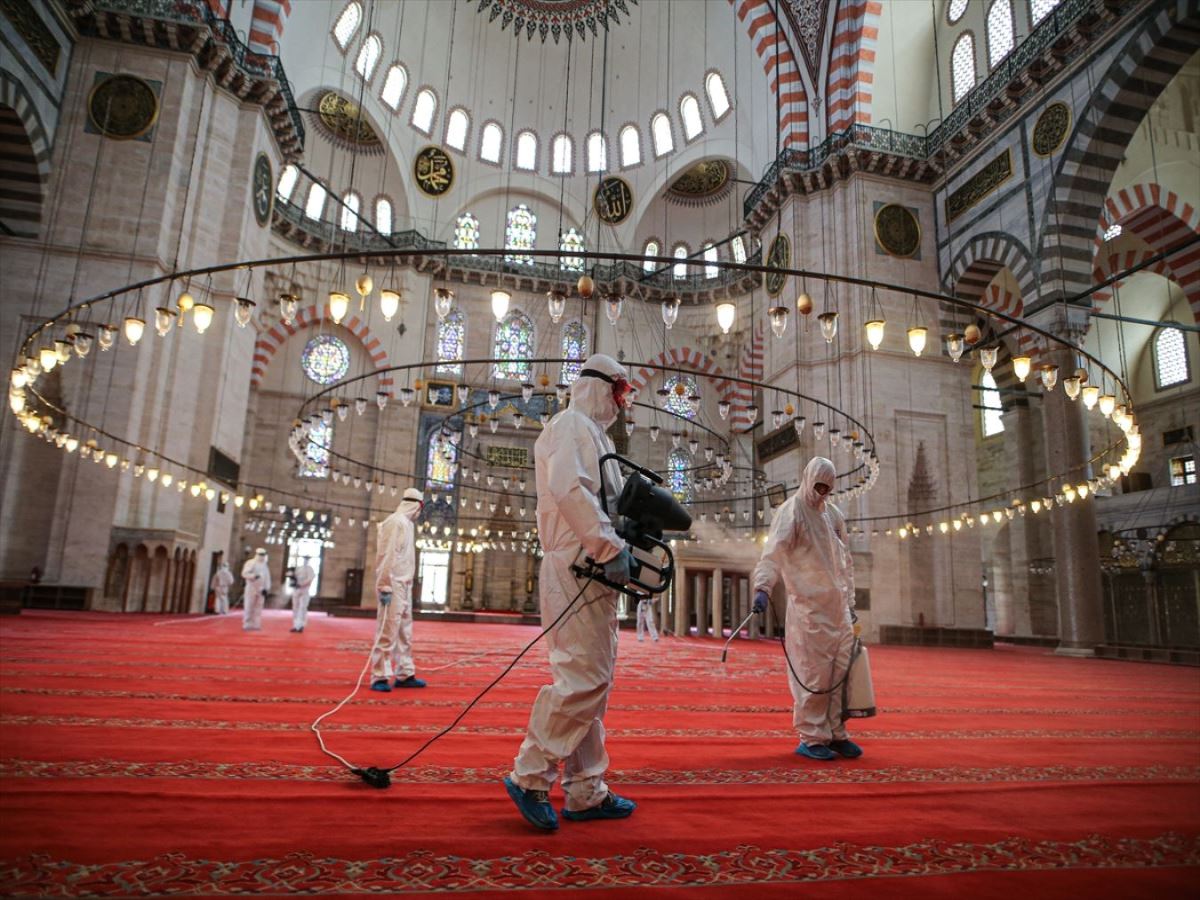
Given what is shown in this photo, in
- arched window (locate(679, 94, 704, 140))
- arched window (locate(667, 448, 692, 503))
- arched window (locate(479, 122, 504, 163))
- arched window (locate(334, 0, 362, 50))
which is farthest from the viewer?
arched window (locate(479, 122, 504, 163))

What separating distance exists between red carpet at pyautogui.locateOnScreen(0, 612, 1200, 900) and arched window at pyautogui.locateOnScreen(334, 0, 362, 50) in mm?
17664

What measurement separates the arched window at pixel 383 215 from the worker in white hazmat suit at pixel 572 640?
799 inches

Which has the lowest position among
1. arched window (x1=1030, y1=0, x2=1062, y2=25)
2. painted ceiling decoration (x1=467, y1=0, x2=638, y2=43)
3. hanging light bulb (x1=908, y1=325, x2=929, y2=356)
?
hanging light bulb (x1=908, y1=325, x2=929, y2=356)

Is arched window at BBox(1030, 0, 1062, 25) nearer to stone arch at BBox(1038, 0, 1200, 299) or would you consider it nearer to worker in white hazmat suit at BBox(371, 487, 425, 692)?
stone arch at BBox(1038, 0, 1200, 299)

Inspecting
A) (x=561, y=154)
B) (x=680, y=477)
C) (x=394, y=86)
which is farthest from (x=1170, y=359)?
(x=394, y=86)

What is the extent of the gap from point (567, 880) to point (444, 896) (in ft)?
0.95

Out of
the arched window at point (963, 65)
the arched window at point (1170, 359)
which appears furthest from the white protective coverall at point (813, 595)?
the arched window at point (1170, 359)

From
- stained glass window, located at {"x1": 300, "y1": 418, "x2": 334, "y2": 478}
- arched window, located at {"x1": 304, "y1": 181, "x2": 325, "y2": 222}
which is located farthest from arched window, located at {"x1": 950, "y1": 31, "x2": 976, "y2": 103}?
stained glass window, located at {"x1": 300, "y1": 418, "x2": 334, "y2": 478}

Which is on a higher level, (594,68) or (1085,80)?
(594,68)

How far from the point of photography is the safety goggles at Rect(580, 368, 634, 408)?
2545mm

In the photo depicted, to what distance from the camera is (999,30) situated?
43.7ft

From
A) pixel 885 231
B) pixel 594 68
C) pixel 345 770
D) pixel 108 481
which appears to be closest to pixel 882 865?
pixel 345 770

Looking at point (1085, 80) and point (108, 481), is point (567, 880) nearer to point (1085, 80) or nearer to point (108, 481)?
point (108, 481)

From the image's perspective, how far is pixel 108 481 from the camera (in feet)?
36.9
